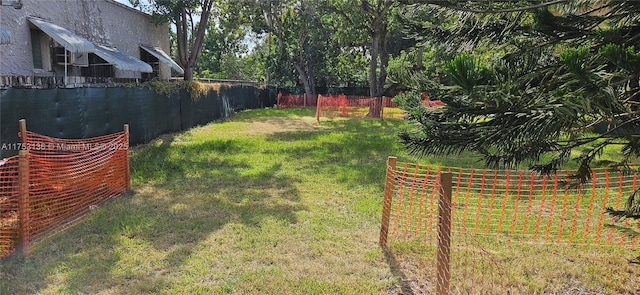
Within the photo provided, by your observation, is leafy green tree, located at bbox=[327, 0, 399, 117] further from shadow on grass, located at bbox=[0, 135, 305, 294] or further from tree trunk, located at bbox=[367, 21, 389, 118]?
shadow on grass, located at bbox=[0, 135, 305, 294]

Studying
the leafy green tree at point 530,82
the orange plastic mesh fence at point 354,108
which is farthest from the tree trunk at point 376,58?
the leafy green tree at point 530,82

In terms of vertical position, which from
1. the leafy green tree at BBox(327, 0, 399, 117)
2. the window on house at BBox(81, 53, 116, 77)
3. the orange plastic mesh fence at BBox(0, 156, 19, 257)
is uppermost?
the leafy green tree at BBox(327, 0, 399, 117)

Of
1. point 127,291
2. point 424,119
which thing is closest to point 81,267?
point 127,291

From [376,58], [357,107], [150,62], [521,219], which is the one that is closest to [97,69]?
[150,62]

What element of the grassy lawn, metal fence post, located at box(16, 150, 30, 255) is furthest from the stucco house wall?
metal fence post, located at box(16, 150, 30, 255)

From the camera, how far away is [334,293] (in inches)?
144

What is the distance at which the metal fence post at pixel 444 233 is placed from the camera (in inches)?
127

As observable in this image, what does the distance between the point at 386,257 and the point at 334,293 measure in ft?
3.07

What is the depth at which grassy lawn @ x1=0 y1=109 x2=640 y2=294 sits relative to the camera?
3.77 meters

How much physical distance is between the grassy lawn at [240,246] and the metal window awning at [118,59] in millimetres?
5620

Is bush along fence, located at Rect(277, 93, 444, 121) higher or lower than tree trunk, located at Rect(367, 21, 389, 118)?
lower

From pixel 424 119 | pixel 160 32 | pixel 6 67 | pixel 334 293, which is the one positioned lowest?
pixel 334 293

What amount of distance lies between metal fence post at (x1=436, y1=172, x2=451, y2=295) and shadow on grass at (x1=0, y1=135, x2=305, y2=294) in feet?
7.47

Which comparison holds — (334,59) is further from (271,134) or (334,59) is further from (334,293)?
(334,293)
